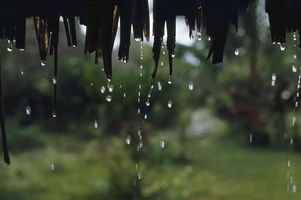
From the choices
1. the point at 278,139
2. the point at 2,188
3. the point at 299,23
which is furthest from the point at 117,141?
the point at 299,23

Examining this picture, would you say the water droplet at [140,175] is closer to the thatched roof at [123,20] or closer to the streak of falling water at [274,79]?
the streak of falling water at [274,79]

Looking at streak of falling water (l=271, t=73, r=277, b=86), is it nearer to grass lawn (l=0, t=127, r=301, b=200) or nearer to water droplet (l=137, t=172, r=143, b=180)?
grass lawn (l=0, t=127, r=301, b=200)

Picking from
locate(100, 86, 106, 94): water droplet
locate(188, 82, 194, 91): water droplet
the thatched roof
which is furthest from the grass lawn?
the thatched roof

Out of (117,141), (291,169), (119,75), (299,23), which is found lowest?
(291,169)

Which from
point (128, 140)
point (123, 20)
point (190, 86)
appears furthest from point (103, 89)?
point (123, 20)

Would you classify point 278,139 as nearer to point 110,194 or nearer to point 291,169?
point 291,169

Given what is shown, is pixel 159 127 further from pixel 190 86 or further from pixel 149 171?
pixel 190 86
